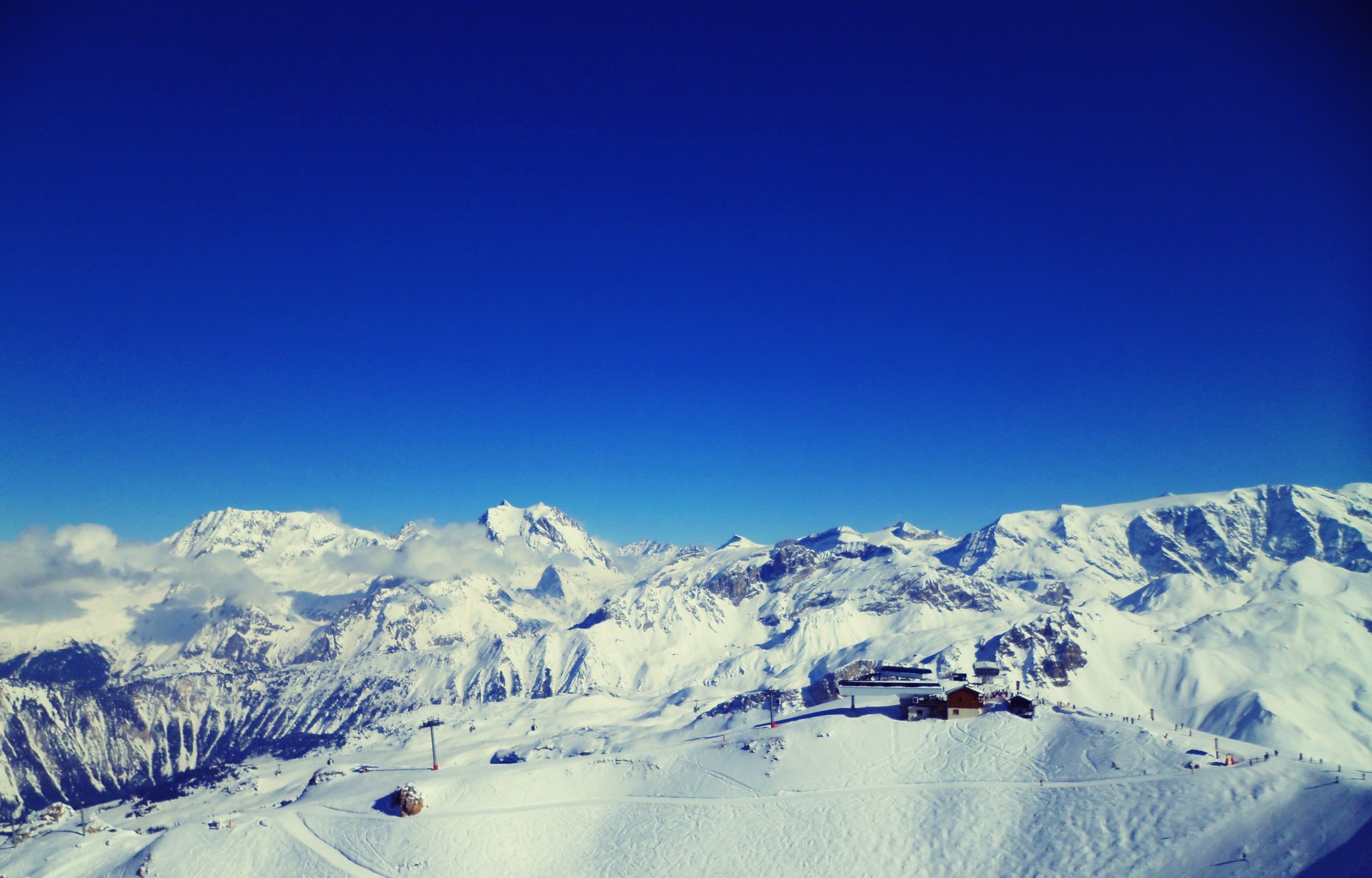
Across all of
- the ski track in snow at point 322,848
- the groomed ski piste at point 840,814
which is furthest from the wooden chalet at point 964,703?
the ski track in snow at point 322,848

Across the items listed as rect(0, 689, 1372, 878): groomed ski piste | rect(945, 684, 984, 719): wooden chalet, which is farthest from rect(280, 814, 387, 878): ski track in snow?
rect(945, 684, 984, 719): wooden chalet

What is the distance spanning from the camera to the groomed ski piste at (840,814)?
170ft

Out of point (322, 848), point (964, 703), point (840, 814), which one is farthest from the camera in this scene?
point (964, 703)

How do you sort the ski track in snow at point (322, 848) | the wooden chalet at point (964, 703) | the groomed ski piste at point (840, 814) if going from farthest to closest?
the wooden chalet at point (964, 703), the ski track in snow at point (322, 848), the groomed ski piste at point (840, 814)

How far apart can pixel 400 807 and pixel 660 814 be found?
27.2 meters

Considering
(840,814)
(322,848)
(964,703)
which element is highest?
(964,703)

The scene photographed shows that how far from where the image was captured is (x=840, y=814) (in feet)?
214

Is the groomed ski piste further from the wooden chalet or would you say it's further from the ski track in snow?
the wooden chalet

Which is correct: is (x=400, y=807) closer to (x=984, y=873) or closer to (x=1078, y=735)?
(x=984, y=873)

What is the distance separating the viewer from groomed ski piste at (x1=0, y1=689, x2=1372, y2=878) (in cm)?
5194

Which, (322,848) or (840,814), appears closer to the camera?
(840,814)

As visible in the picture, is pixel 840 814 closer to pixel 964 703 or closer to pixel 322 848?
pixel 964 703

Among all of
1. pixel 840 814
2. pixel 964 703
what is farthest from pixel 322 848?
pixel 964 703

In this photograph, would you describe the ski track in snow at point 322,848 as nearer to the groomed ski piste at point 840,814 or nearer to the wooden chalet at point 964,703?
the groomed ski piste at point 840,814
